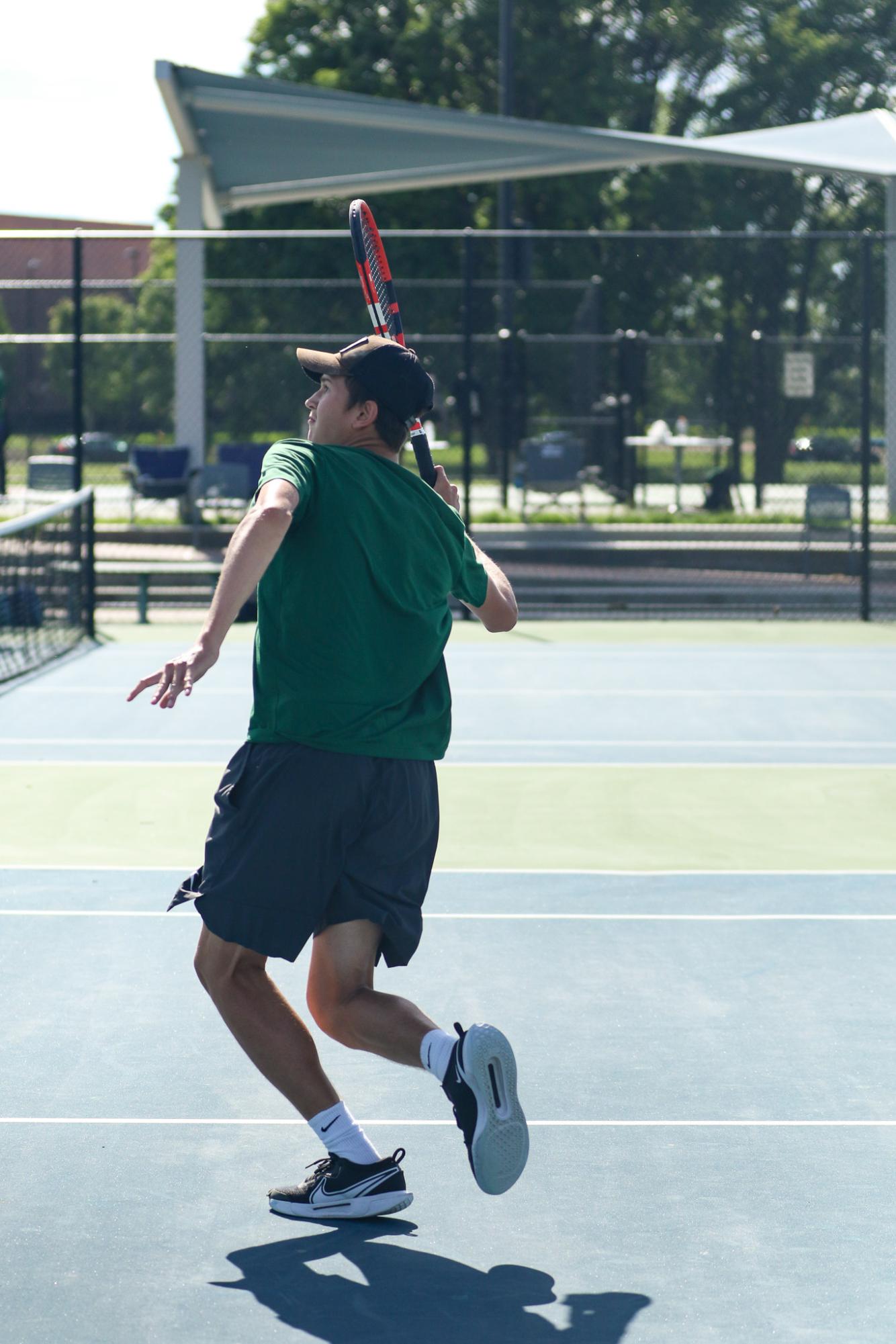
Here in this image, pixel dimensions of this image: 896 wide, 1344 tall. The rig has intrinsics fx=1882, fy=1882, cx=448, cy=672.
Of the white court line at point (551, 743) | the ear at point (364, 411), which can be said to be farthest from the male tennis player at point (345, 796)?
the white court line at point (551, 743)

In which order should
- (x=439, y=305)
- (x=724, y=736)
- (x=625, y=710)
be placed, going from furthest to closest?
(x=439, y=305), (x=625, y=710), (x=724, y=736)

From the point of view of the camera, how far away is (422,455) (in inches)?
174

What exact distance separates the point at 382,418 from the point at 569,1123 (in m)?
1.69

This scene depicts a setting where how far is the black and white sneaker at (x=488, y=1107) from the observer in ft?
11.5

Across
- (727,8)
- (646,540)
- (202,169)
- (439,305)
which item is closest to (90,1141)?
(646,540)

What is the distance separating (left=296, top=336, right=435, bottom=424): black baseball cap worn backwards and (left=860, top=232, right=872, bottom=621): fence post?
36.5 feet

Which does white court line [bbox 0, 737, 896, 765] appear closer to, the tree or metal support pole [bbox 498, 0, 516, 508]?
metal support pole [bbox 498, 0, 516, 508]

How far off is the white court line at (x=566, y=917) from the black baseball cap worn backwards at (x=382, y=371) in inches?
112

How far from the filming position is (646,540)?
18.4 m

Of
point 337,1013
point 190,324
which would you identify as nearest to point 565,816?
point 337,1013

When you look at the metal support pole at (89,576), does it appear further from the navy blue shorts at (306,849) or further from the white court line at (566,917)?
the navy blue shorts at (306,849)

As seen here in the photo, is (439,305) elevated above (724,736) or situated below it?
above

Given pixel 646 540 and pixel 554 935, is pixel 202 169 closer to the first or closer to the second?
pixel 646 540

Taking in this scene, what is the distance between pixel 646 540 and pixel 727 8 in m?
22.2
